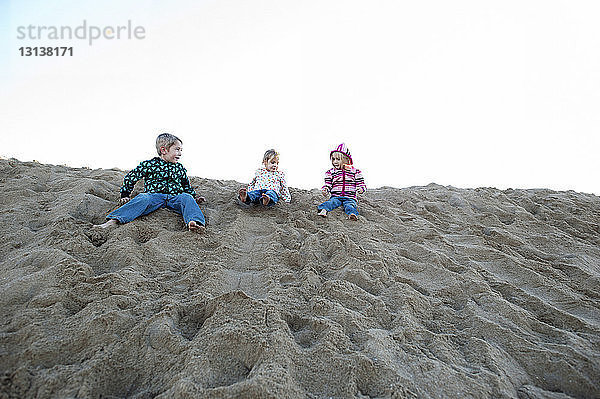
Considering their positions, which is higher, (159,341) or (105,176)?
(105,176)

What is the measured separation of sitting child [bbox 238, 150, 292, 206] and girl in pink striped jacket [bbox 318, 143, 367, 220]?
594 mm

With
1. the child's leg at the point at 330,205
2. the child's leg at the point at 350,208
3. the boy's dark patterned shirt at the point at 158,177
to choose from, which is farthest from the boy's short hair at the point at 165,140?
the child's leg at the point at 350,208

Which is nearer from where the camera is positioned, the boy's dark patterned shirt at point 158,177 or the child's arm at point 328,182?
the boy's dark patterned shirt at point 158,177

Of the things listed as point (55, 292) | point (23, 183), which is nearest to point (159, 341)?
point (55, 292)

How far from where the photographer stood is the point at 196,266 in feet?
8.13

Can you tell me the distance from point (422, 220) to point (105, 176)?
3992 mm

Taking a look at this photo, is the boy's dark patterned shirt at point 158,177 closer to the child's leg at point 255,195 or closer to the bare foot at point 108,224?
the bare foot at point 108,224

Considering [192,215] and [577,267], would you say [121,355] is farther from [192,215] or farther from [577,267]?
[577,267]

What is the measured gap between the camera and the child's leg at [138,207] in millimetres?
3051

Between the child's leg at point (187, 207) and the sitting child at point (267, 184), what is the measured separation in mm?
730

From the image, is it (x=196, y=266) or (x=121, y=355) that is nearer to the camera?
(x=121, y=355)

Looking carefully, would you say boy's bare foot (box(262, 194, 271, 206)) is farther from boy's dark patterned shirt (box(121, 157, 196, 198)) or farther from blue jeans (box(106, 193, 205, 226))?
boy's dark patterned shirt (box(121, 157, 196, 198))

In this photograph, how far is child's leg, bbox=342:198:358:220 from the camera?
386cm

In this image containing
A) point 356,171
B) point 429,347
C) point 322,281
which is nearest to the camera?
point 429,347
